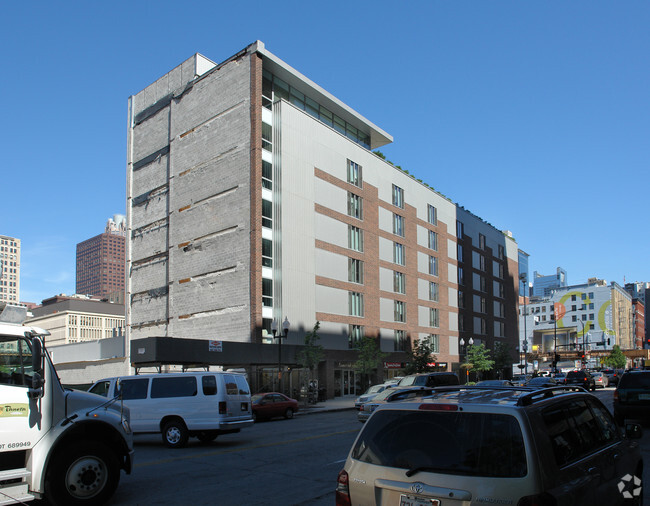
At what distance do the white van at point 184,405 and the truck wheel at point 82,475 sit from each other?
736 centimetres

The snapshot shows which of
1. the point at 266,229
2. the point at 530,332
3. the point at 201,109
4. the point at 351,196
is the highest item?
the point at 201,109

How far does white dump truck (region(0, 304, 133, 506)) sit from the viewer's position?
775 centimetres

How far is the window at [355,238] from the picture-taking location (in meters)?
53.4

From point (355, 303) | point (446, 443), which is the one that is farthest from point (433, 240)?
point (446, 443)

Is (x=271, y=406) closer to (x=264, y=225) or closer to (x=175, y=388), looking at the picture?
(x=175, y=388)

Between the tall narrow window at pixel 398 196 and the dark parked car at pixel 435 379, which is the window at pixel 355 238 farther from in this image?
the dark parked car at pixel 435 379

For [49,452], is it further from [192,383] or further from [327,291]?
[327,291]

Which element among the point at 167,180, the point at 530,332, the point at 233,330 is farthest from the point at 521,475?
the point at 530,332

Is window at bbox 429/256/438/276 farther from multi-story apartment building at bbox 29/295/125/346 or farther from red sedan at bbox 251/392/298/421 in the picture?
multi-story apartment building at bbox 29/295/125/346

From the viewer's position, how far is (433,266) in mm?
68062

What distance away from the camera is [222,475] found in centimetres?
1126

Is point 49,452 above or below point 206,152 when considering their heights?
below

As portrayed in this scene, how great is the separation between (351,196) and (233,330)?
17.4 metres

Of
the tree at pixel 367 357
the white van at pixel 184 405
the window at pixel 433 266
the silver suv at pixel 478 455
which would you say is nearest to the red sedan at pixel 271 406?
the white van at pixel 184 405
